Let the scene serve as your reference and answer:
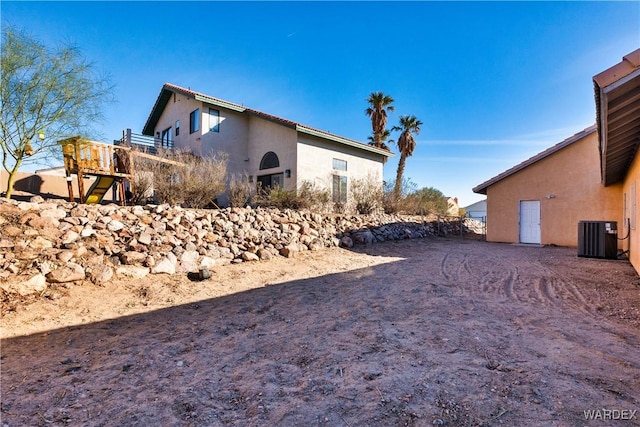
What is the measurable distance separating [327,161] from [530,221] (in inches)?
420

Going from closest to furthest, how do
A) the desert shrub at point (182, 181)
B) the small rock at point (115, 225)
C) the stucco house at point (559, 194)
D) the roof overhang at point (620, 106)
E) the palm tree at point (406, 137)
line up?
1. the roof overhang at point (620, 106)
2. the small rock at point (115, 225)
3. the desert shrub at point (182, 181)
4. the stucco house at point (559, 194)
5. the palm tree at point (406, 137)

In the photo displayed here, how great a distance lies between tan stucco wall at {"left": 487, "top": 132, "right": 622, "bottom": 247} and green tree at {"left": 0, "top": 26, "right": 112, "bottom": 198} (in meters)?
18.6

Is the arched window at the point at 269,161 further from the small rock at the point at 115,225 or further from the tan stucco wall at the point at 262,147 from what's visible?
the small rock at the point at 115,225

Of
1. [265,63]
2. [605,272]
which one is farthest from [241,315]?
[265,63]

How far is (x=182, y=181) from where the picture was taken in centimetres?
981

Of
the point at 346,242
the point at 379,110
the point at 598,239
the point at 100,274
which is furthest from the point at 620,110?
the point at 379,110

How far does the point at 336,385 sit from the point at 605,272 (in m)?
8.66

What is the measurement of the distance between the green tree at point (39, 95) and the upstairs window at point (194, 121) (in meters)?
5.84

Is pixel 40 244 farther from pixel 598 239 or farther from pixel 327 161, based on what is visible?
pixel 598 239

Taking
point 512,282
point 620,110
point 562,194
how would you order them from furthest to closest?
1. point 562,194
2. point 512,282
3. point 620,110

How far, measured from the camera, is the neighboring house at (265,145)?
1497cm

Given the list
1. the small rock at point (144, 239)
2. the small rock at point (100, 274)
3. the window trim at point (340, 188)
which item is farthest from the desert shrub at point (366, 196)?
the small rock at point (100, 274)

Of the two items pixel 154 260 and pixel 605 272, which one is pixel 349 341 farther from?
pixel 605 272

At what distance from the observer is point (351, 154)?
17.7 meters
